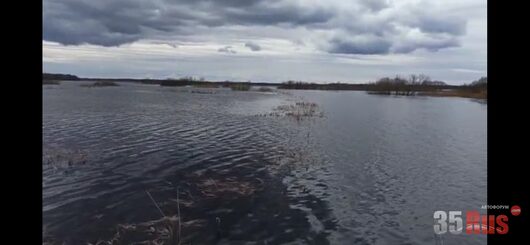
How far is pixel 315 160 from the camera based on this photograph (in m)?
19.8

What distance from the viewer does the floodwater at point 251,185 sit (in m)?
10.5

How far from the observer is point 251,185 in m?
15.0

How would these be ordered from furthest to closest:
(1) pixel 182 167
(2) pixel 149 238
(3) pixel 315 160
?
(3) pixel 315 160 < (1) pixel 182 167 < (2) pixel 149 238

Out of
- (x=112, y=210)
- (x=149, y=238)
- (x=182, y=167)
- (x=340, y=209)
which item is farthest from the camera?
(x=182, y=167)

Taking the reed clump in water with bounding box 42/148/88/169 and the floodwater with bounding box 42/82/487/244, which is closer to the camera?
the floodwater with bounding box 42/82/487/244

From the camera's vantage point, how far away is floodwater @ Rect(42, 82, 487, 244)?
1049 centimetres

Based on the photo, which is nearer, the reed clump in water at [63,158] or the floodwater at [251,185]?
the floodwater at [251,185]

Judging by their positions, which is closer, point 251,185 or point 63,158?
point 251,185

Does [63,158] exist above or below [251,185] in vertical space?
above
